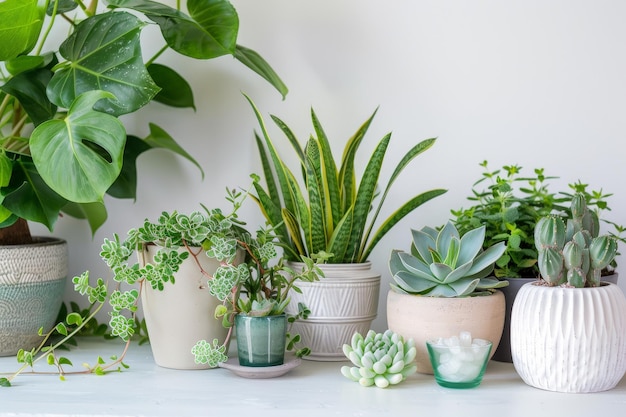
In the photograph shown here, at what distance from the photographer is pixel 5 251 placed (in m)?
1.07

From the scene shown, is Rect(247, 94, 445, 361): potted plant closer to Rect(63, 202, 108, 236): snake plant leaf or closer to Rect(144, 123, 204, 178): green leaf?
Rect(144, 123, 204, 178): green leaf

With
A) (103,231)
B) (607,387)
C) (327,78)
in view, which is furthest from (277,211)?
(607,387)

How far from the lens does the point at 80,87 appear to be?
101 cm

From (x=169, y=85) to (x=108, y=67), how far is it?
0.81 ft

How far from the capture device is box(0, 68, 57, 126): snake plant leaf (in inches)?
41.6

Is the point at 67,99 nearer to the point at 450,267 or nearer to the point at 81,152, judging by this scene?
the point at 81,152

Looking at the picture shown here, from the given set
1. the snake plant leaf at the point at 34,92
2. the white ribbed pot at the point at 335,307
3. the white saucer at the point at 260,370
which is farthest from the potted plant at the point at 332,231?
the snake plant leaf at the point at 34,92

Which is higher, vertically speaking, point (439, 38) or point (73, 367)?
point (439, 38)

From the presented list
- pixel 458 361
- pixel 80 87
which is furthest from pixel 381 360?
pixel 80 87

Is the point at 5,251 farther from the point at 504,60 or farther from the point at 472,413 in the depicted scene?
the point at 504,60

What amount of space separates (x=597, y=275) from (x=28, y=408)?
2.39ft

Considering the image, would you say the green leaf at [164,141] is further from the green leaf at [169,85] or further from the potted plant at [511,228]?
the potted plant at [511,228]

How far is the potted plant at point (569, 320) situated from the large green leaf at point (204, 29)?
1.75 feet

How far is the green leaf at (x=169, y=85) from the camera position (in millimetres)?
1257
